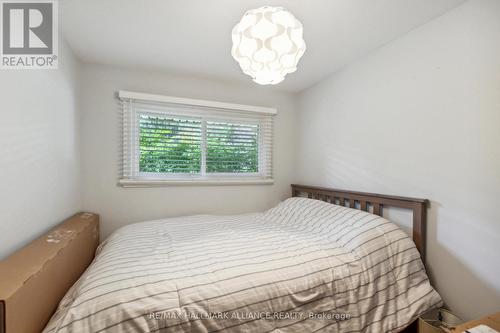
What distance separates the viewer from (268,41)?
3.62ft

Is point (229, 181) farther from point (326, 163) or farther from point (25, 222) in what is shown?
point (25, 222)

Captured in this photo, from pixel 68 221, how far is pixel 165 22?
1625 mm

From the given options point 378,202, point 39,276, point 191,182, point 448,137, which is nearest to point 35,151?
point 39,276

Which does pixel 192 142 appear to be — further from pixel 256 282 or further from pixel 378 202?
pixel 378 202

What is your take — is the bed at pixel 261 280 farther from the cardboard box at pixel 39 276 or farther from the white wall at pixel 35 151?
the white wall at pixel 35 151

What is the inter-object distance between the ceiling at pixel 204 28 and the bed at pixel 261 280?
1.23m

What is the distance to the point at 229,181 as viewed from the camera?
251cm

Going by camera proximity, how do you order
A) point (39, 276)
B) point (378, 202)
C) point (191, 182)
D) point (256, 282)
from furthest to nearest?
1. point (191, 182)
2. point (378, 202)
3. point (256, 282)
4. point (39, 276)

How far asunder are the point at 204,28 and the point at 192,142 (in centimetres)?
117

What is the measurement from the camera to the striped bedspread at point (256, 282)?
0.88 metres

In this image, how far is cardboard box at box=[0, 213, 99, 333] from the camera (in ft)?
2.35

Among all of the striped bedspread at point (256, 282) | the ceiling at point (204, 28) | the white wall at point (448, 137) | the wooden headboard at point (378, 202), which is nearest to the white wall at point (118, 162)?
the ceiling at point (204, 28)

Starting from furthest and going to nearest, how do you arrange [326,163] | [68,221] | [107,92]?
[326,163], [107,92], [68,221]

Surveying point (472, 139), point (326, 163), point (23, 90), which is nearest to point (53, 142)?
point (23, 90)
